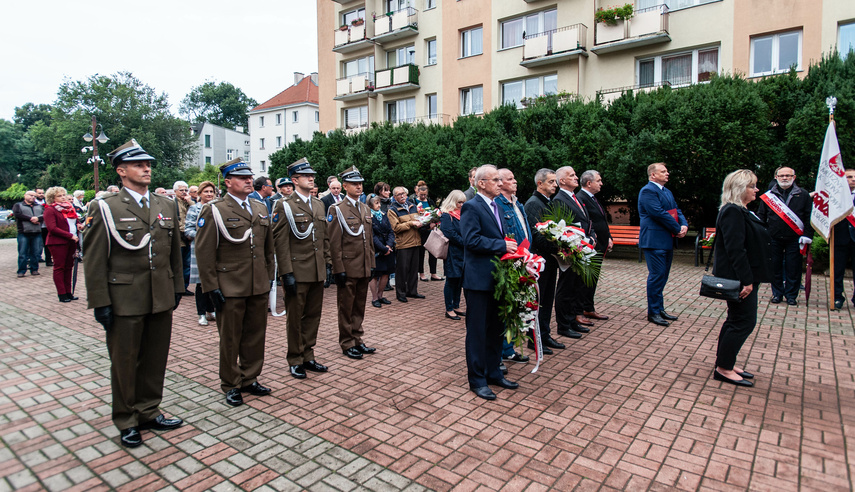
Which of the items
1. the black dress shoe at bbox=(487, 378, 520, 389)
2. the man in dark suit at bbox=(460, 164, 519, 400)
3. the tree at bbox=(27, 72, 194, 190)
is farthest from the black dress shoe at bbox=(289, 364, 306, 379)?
the tree at bbox=(27, 72, 194, 190)

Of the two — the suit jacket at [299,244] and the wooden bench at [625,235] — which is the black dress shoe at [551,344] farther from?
the wooden bench at [625,235]

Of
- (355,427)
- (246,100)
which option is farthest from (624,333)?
(246,100)

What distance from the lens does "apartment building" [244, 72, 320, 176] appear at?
50375 mm

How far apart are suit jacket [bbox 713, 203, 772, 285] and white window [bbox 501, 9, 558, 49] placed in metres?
20.2

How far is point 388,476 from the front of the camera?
11.0 feet

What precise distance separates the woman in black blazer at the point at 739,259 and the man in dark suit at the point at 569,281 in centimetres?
178

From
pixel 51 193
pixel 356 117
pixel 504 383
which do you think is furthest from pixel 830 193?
pixel 356 117

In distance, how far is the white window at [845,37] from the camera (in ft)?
53.2

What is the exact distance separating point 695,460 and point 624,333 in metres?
3.47

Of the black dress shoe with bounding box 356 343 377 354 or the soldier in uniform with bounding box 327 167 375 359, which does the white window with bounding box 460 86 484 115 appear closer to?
the soldier in uniform with bounding box 327 167 375 359

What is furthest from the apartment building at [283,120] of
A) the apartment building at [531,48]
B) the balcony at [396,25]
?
the balcony at [396,25]

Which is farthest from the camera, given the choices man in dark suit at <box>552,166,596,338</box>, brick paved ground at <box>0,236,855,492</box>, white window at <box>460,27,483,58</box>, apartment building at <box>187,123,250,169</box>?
apartment building at <box>187,123,250,169</box>

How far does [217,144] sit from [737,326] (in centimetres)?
7587

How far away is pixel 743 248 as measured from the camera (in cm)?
480
